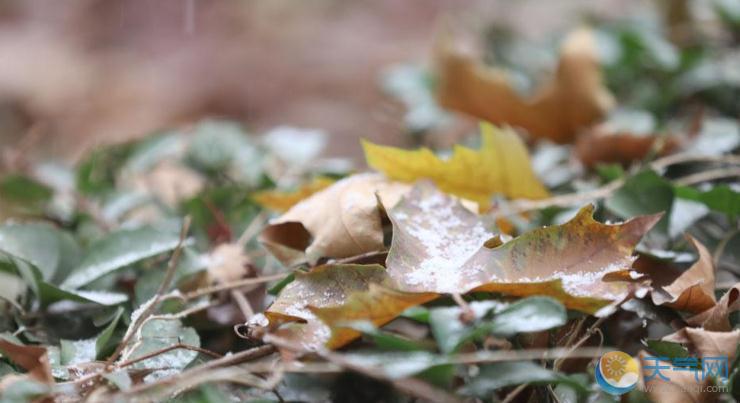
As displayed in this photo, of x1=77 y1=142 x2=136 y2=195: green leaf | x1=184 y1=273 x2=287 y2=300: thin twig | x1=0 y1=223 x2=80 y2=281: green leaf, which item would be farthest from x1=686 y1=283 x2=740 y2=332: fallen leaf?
x1=77 y1=142 x2=136 y2=195: green leaf

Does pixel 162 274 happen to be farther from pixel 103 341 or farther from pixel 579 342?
pixel 579 342

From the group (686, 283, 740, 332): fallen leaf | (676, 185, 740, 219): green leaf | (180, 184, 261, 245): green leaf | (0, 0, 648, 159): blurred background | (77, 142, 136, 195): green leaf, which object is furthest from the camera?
(0, 0, 648, 159): blurred background

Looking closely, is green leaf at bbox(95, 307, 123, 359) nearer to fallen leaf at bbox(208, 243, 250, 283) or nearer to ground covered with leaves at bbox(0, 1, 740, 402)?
ground covered with leaves at bbox(0, 1, 740, 402)

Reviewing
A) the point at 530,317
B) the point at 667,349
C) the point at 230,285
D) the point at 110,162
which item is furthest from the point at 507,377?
the point at 110,162

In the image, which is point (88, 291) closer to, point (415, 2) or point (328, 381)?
point (328, 381)

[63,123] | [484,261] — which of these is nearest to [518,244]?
[484,261]

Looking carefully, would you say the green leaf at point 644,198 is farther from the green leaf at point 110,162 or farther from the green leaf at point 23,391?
the green leaf at point 110,162
